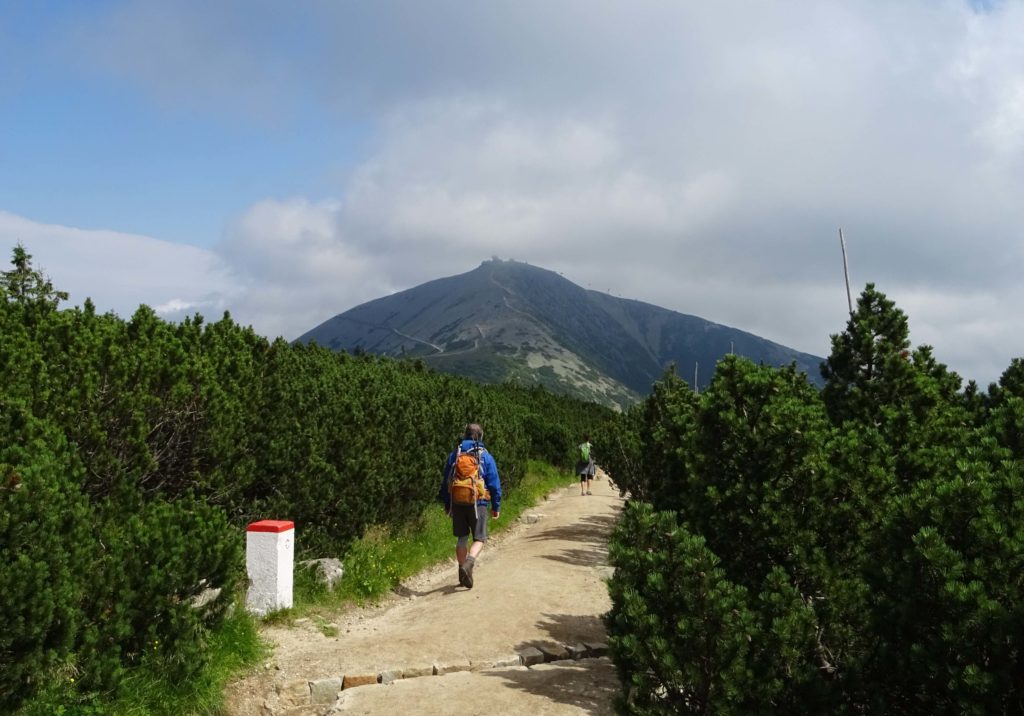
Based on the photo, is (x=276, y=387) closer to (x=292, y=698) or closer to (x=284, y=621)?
(x=284, y=621)

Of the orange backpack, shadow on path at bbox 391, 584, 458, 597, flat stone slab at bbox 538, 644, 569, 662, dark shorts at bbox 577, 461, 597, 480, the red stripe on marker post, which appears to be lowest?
shadow on path at bbox 391, 584, 458, 597

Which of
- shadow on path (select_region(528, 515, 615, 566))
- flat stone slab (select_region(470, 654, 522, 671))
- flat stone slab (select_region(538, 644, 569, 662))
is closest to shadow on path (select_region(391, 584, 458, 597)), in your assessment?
shadow on path (select_region(528, 515, 615, 566))

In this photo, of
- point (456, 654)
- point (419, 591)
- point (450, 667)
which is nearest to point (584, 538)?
point (419, 591)

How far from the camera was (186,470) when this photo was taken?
29.6 ft

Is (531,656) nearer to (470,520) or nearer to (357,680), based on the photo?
(357,680)

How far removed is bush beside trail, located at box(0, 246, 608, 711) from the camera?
469 cm

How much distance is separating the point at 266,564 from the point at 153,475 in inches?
79.7

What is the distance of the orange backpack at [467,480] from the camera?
10312 mm

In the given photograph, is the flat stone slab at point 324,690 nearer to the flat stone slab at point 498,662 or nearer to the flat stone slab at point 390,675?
the flat stone slab at point 390,675

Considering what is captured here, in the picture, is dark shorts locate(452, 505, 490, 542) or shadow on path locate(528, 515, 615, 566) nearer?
dark shorts locate(452, 505, 490, 542)

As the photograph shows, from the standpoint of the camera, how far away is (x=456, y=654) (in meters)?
7.44

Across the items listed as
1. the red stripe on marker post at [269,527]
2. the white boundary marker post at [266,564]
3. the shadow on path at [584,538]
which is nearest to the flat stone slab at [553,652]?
the white boundary marker post at [266,564]

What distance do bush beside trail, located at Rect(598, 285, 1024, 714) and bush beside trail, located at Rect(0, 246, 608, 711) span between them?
3932 mm

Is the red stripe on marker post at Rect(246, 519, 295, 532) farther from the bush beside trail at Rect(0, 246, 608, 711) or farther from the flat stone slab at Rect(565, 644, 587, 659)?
the flat stone slab at Rect(565, 644, 587, 659)
